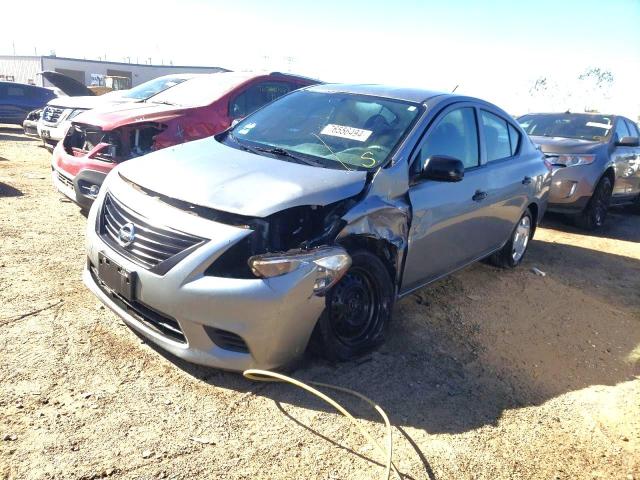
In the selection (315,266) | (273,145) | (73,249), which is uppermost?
(273,145)

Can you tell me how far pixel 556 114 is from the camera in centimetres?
897

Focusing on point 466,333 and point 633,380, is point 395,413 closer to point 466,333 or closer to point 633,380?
point 466,333

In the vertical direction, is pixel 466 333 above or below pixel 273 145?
below

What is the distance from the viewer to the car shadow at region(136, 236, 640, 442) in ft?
9.70

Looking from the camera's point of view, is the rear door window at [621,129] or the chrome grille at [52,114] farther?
the chrome grille at [52,114]

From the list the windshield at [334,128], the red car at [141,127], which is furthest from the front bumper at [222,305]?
the red car at [141,127]

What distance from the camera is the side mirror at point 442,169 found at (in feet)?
11.4

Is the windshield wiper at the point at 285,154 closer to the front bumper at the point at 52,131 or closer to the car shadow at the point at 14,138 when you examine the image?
the front bumper at the point at 52,131

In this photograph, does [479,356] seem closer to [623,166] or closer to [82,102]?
[623,166]

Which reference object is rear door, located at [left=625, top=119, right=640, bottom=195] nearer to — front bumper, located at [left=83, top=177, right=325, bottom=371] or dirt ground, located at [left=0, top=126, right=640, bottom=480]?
dirt ground, located at [left=0, top=126, right=640, bottom=480]

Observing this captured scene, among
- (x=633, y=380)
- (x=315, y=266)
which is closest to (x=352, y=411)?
(x=315, y=266)

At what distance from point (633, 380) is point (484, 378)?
1183 mm

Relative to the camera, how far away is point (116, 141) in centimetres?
526

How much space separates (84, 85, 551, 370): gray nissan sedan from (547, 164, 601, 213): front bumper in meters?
3.56
